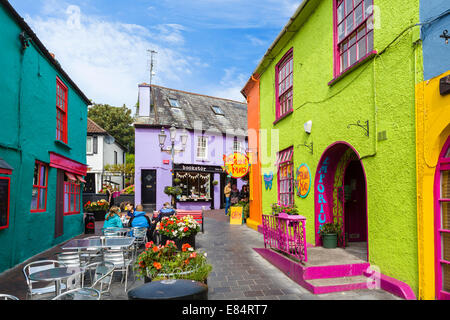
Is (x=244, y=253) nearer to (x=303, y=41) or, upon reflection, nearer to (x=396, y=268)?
(x=396, y=268)

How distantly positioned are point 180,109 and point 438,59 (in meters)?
20.3

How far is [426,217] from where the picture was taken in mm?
4293

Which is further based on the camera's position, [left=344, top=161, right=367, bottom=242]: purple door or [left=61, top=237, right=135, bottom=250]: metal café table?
[left=344, top=161, right=367, bottom=242]: purple door

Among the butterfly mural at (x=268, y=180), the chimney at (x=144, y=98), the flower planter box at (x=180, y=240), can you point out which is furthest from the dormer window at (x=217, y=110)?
the flower planter box at (x=180, y=240)

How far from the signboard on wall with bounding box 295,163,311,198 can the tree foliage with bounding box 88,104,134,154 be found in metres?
32.6

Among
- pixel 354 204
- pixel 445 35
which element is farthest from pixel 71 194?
pixel 445 35

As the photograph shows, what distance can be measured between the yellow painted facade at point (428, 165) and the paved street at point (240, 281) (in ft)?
2.47

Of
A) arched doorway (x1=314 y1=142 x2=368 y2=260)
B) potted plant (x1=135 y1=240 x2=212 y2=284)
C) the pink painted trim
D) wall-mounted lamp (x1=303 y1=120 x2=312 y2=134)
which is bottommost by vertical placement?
potted plant (x1=135 y1=240 x2=212 y2=284)

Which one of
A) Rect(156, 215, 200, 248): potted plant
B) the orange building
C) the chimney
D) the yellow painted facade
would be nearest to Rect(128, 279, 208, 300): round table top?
the yellow painted facade

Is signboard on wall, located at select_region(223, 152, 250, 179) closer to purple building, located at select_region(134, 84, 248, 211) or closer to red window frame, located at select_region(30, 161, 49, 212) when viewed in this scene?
purple building, located at select_region(134, 84, 248, 211)

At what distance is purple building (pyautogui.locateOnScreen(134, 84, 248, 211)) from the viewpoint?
20703 millimetres

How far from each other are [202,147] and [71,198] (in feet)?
36.7
